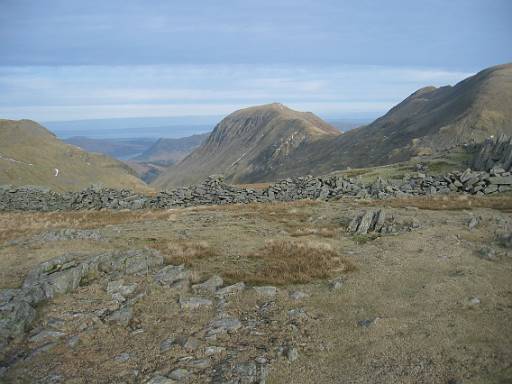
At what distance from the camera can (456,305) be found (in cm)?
1262

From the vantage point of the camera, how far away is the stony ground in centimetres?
976

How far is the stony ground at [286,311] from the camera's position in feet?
32.0

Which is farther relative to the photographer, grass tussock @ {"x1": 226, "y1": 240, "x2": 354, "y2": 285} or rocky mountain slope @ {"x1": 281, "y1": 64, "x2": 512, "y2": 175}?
rocky mountain slope @ {"x1": 281, "y1": 64, "x2": 512, "y2": 175}

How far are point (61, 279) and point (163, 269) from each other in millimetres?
3838

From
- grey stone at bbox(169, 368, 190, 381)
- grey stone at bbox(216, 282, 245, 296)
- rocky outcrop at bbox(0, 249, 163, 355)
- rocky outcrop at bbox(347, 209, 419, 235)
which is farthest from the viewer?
rocky outcrop at bbox(347, 209, 419, 235)

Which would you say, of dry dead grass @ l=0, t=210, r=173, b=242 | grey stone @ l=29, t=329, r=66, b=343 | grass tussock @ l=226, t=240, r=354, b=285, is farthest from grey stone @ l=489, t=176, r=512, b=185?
grey stone @ l=29, t=329, r=66, b=343

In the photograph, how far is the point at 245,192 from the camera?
4631 centimetres

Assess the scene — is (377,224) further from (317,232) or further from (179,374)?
(179,374)

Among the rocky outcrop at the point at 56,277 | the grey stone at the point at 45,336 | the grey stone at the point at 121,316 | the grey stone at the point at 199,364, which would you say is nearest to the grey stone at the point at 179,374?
the grey stone at the point at 199,364

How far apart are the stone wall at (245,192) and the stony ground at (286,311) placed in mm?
18276

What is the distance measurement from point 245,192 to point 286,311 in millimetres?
33719

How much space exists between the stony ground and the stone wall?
1828 centimetres

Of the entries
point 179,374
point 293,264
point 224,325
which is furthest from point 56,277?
point 293,264

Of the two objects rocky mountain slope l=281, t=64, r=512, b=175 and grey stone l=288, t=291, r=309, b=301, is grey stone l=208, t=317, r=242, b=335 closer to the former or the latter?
grey stone l=288, t=291, r=309, b=301
